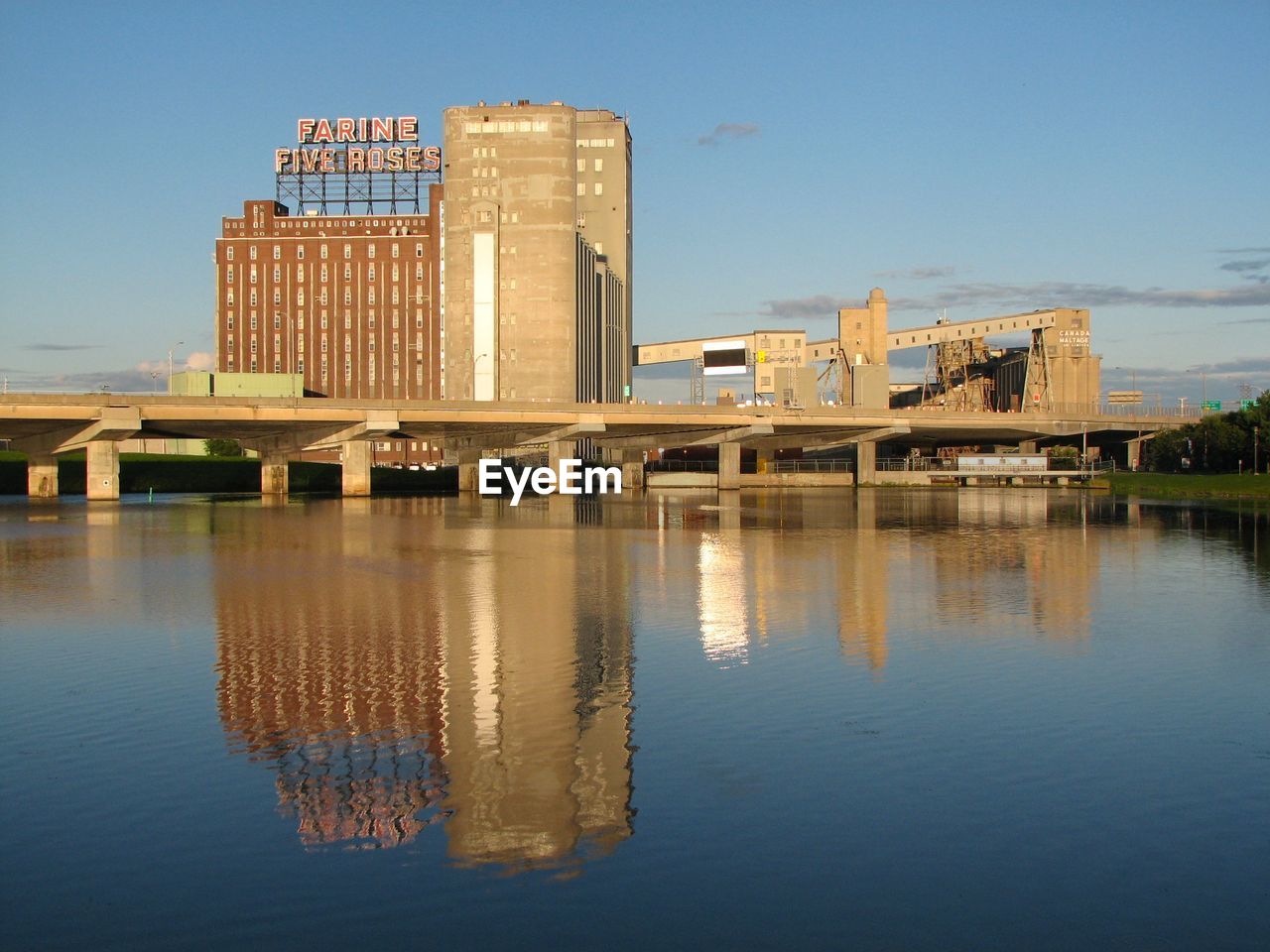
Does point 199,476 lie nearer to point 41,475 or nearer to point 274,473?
point 274,473

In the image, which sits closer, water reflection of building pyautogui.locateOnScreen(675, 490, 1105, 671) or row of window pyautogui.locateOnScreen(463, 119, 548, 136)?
water reflection of building pyautogui.locateOnScreen(675, 490, 1105, 671)

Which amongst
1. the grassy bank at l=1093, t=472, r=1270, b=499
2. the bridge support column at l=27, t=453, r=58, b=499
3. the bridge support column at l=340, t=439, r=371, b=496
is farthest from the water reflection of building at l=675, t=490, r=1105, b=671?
the bridge support column at l=27, t=453, r=58, b=499

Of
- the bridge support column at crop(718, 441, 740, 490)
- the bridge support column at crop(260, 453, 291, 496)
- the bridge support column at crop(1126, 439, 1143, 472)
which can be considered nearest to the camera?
the bridge support column at crop(260, 453, 291, 496)

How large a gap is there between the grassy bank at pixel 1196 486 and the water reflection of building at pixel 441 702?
9095 cm

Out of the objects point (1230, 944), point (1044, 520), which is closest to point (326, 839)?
point (1230, 944)

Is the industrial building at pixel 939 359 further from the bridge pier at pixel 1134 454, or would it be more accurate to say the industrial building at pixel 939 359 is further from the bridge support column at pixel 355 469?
the bridge support column at pixel 355 469

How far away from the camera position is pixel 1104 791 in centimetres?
1470

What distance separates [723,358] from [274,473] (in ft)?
253

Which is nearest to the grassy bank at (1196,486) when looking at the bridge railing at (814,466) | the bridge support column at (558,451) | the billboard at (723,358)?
the bridge railing at (814,466)

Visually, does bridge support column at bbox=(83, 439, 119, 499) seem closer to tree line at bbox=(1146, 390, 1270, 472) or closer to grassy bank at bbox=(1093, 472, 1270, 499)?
grassy bank at bbox=(1093, 472, 1270, 499)

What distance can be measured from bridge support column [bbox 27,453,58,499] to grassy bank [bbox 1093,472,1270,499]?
99.9 metres

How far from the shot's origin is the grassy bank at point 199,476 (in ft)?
401

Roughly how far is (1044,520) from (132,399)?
70441mm

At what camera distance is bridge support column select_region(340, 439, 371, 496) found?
114 meters
